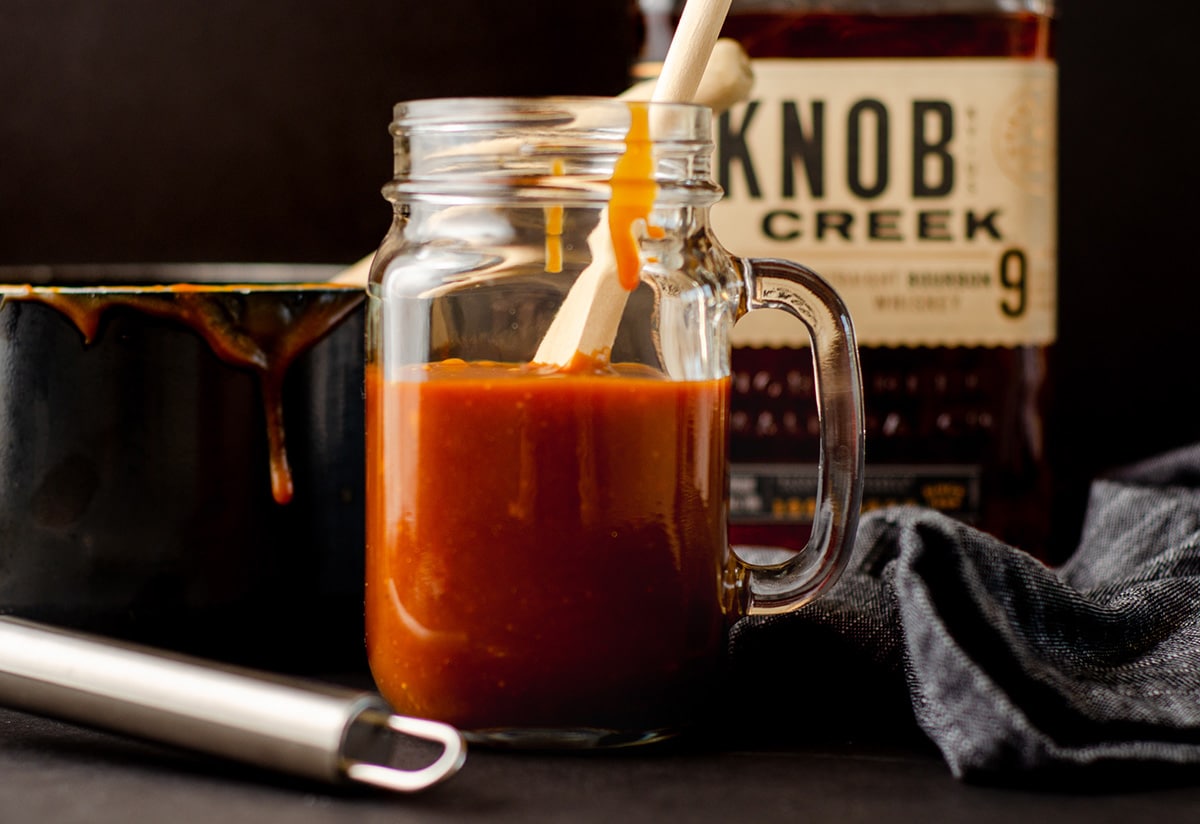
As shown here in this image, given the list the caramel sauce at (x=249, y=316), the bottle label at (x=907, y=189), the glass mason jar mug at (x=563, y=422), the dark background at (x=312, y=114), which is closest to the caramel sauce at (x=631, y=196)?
the glass mason jar mug at (x=563, y=422)

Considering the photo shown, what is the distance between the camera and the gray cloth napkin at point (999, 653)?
19.1 inches

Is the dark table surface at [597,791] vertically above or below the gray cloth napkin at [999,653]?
below

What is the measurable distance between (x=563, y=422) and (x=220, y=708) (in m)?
0.15

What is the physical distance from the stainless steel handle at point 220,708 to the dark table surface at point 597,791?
0.01 m

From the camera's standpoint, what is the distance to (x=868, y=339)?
35.5 inches

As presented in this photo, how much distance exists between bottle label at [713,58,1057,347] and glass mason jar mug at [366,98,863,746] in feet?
1.11

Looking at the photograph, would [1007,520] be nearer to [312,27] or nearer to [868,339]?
[868,339]

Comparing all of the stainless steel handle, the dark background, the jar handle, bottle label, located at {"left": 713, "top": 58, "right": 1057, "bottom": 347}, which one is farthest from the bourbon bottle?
the stainless steel handle

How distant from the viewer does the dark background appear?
1.07 m

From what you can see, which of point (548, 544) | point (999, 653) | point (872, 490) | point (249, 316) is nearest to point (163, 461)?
point (249, 316)

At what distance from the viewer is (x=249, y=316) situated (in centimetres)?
62

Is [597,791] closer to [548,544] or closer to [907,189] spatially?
[548,544]

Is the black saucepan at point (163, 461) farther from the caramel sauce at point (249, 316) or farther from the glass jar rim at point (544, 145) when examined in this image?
the glass jar rim at point (544, 145)

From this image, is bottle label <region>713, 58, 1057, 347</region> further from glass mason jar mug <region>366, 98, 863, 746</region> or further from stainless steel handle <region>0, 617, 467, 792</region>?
stainless steel handle <region>0, 617, 467, 792</region>
